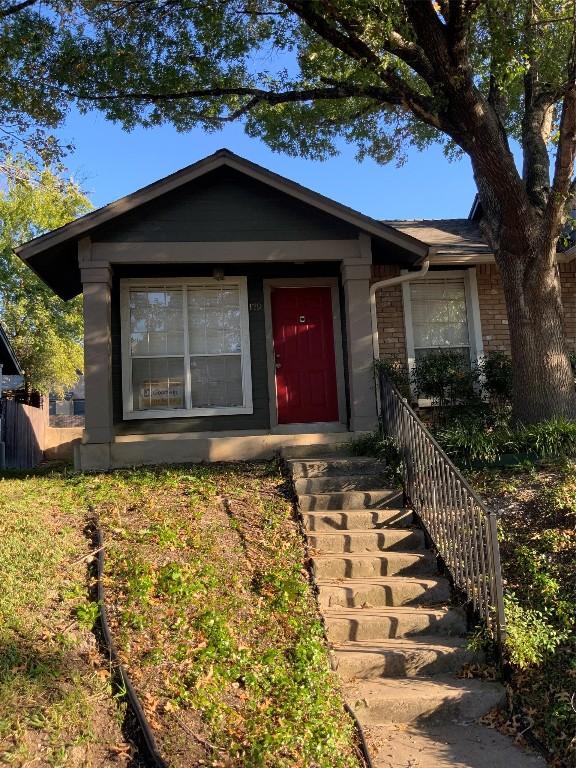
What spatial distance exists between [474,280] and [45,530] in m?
7.79

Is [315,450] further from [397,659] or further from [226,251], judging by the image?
[397,659]

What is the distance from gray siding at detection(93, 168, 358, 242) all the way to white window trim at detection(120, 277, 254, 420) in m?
0.86

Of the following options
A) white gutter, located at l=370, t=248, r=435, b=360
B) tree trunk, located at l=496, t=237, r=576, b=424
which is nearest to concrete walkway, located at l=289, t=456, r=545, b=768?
tree trunk, located at l=496, t=237, r=576, b=424

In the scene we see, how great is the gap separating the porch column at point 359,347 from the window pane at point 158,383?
257 centimetres

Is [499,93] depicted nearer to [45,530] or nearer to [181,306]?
[181,306]

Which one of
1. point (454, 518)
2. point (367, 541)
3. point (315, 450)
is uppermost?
point (315, 450)

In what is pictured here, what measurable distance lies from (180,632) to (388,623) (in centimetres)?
170

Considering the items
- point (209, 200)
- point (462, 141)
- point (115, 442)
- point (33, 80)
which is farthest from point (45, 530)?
point (33, 80)

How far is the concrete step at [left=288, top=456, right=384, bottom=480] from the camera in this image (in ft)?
24.2

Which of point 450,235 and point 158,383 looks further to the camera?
point 450,235

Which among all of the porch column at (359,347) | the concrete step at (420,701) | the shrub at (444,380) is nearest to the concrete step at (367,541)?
the concrete step at (420,701)

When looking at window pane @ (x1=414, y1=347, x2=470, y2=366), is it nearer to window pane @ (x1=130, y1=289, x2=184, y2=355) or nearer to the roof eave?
the roof eave

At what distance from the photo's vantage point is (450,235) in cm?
1103

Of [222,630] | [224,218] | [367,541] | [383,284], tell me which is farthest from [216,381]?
[222,630]
